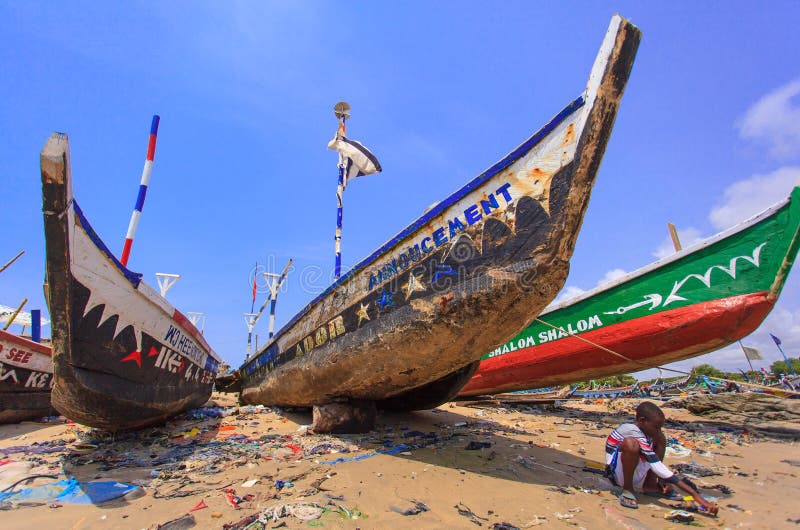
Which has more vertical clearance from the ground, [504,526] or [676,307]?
[676,307]

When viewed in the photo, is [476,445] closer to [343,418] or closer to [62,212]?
[343,418]

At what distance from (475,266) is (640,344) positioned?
14.9 feet

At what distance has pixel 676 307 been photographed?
18.9 ft

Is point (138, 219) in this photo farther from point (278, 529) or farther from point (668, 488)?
point (668, 488)

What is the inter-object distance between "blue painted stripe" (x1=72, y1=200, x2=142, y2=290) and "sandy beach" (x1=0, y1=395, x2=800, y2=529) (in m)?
1.88

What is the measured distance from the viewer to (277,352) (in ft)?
20.4

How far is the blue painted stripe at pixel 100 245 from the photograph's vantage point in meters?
3.37

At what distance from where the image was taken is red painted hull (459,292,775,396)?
209 inches

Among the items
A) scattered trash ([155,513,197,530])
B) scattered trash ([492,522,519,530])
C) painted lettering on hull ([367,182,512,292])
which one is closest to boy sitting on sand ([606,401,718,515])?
scattered trash ([492,522,519,530])

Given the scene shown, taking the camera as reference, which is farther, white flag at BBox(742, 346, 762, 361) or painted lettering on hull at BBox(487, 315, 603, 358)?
white flag at BBox(742, 346, 762, 361)

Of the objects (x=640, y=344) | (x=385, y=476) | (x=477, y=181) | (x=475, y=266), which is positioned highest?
(x=477, y=181)

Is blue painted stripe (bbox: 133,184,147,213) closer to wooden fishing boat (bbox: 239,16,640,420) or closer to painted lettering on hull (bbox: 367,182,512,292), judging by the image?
wooden fishing boat (bbox: 239,16,640,420)

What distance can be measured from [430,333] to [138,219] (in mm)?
5160

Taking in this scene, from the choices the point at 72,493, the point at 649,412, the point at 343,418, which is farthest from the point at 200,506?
the point at 649,412
